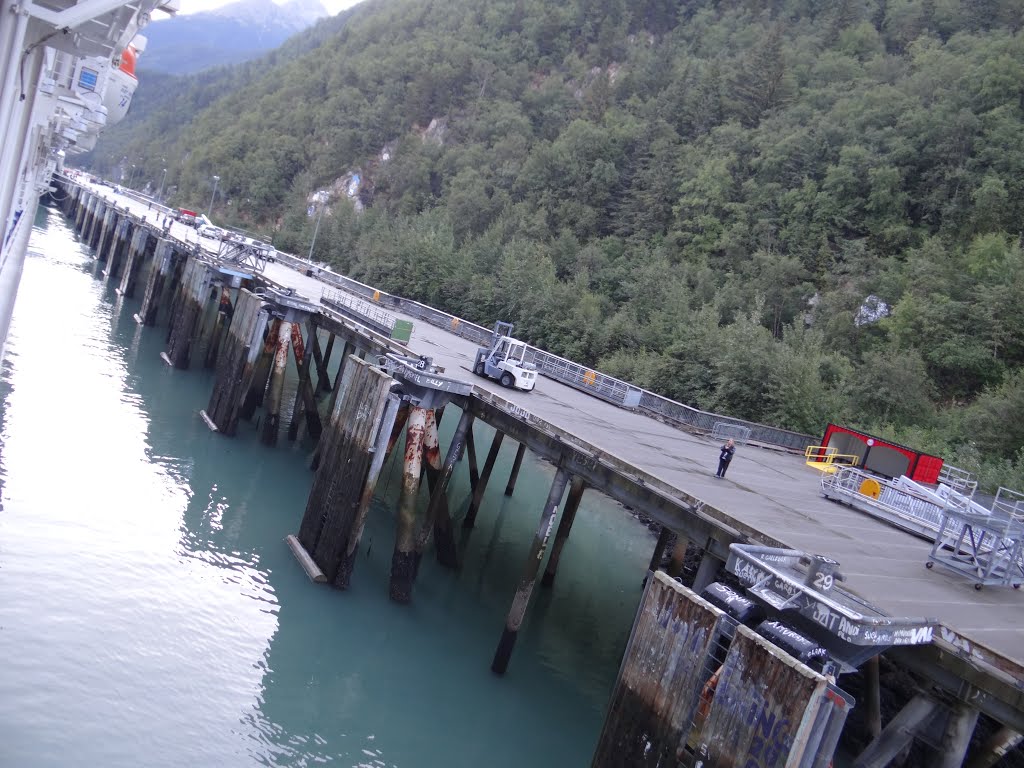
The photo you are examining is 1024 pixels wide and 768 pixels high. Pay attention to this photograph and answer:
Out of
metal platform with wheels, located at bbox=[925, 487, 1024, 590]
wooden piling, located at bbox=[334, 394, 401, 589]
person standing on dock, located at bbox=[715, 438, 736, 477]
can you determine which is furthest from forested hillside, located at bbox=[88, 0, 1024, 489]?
wooden piling, located at bbox=[334, 394, 401, 589]

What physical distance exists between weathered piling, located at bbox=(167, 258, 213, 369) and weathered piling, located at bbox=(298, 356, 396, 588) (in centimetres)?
1816

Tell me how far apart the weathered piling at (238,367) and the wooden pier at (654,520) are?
75 millimetres

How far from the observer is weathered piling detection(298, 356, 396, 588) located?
17703 mm

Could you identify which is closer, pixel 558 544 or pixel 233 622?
pixel 233 622

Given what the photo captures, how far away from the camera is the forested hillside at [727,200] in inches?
1576

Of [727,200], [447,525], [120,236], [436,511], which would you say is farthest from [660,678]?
[120,236]

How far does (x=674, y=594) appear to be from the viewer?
392 inches

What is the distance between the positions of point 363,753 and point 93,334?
30.8 m

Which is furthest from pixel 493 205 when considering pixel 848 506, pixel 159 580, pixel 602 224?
pixel 159 580

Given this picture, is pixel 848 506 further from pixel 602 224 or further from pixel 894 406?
pixel 602 224

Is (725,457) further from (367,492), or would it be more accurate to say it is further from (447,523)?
(367,492)

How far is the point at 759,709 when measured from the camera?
8609 millimetres

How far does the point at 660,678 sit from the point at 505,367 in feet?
58.6

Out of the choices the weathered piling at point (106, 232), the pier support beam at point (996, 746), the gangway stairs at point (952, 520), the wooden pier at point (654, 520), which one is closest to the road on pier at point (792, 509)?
the wooden pier at point (654, 520)
